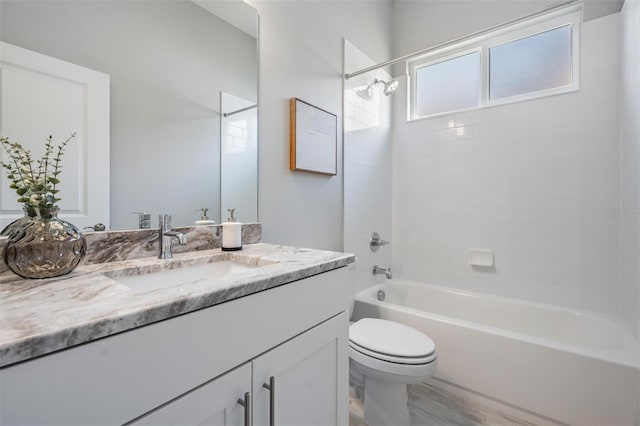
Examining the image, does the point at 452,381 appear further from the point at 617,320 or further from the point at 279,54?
the point at 279,54

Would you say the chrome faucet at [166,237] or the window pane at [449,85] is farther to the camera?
the window pane at [449,85]

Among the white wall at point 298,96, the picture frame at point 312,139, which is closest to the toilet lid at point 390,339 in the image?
the white wall at point 298,96

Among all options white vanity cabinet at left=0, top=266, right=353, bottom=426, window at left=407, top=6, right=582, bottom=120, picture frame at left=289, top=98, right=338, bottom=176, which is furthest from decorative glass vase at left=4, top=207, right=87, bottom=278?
window at left=407, top=6, right=582, bottom=120

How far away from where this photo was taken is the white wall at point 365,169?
2.11m

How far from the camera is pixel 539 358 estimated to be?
1451mm

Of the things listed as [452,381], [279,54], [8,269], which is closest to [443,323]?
[452,381]

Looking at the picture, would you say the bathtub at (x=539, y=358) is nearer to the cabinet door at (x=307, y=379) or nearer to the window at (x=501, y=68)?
the cabinet door at (x=307, y=379)

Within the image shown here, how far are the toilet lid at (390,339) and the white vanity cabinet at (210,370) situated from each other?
0.41 meters

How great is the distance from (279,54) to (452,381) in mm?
2072

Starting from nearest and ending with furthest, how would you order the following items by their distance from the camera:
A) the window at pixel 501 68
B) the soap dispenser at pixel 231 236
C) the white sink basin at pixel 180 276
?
the white sink basin at pixel 180 276
the soap dispenser at pixel 231 236
the window at pixel 501 68

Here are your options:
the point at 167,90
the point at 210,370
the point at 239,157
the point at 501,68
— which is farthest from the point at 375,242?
the point at 210,370

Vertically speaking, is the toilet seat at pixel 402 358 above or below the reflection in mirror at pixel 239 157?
below

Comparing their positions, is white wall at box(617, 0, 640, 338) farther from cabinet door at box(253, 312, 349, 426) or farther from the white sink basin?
the white sink basin

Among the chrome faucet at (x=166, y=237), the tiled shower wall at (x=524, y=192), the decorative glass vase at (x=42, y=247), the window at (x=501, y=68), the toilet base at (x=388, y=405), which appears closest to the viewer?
the decorative glass vase at (x=42, y=247)
